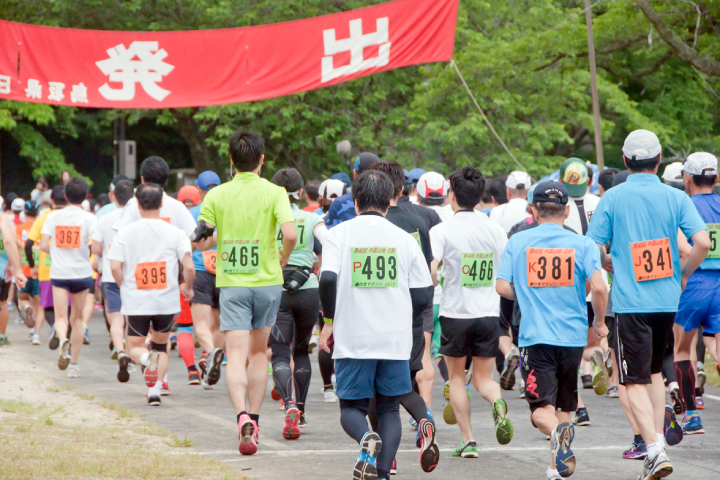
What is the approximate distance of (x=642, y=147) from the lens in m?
5.92

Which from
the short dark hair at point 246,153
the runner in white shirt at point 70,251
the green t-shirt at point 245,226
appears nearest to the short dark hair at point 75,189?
the runner in white shirt at point 70,251

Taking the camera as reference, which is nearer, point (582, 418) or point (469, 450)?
point (469, 450)

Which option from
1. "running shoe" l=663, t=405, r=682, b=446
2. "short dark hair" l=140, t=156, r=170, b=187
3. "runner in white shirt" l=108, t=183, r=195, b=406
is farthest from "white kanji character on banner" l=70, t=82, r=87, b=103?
"running shoe" l=663, t=405, r=682, b=446

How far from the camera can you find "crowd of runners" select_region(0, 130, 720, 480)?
17.0 feet

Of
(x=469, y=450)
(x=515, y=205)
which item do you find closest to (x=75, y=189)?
(x=515, y=205)

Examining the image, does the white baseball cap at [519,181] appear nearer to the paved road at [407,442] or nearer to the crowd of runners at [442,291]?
the crowd of runners at [442,291]

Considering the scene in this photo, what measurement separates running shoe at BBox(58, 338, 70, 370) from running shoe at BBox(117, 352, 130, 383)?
1065 millimetres

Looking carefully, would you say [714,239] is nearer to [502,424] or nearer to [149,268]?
[502,424]

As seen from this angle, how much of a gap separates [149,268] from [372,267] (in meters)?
3.99

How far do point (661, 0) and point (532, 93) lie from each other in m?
6.45

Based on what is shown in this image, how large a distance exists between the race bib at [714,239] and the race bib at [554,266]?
6.94 feet

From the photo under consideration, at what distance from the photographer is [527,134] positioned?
2044 centimetres

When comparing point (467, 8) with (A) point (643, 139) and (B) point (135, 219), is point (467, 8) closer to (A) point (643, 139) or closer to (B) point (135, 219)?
(B) point (135, 219)

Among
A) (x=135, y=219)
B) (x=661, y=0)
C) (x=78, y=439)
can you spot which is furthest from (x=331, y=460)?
(x=661, y=0)
